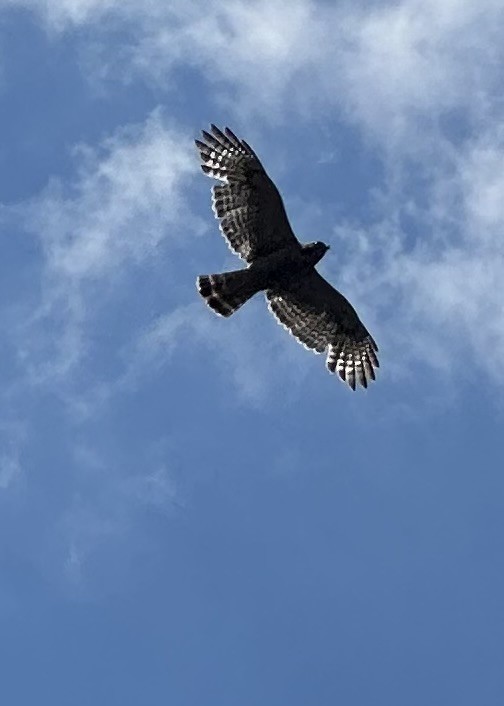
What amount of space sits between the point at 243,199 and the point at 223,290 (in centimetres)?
185

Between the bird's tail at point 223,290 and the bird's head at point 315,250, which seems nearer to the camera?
the bird's tail at point 223,290

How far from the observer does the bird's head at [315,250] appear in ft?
98.5

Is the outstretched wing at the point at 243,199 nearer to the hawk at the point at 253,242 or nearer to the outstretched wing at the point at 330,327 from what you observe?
the hawk at the point at 253,242

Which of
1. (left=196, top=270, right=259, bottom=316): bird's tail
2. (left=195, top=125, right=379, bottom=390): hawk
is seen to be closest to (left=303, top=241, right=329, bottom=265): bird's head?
(left=195, top=125, right=379, bottom=390): hawk

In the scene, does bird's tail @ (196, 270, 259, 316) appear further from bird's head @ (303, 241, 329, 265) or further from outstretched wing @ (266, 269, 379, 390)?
bird's head @ (303, 241, 329, 265)

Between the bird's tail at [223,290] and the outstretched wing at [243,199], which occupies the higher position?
the outstretched wing at [243,199]

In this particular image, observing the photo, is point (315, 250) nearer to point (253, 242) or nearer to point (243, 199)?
point (253, 242)

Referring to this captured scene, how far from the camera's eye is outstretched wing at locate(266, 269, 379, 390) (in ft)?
102

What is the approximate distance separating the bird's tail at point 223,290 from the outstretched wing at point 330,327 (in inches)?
46.0

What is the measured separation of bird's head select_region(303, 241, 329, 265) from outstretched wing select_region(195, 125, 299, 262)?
33cm

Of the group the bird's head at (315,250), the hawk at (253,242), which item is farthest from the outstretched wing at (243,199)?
the bird's head at (315,250)

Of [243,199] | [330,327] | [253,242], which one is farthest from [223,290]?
[330,327]

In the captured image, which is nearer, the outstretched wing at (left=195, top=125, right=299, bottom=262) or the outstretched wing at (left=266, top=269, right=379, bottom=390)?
the outstretched wing at (left=195, top=125, right=299, bottom=262)

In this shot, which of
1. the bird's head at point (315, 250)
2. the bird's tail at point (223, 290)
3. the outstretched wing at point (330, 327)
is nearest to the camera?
the bird's tail at point (223, 290)
